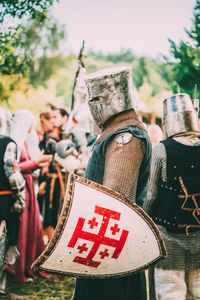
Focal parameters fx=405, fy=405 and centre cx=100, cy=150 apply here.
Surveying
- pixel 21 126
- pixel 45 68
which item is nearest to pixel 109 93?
pixel 21 126

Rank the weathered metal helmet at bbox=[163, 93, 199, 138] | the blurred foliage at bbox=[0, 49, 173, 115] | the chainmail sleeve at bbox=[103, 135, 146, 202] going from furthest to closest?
the blurred foliage at bbox=[0, 49, 173, 115], the weathered metal helmet at bbox=[163, 93, 199, 138], the chainmail sleeve at bbox=[103, 135, 146, 202]

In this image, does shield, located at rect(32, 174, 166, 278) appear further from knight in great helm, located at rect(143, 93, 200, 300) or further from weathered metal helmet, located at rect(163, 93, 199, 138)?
weathered metal helmet, located at rect(163, 93, 199, 138)

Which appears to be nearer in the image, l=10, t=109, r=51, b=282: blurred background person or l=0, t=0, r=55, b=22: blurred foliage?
l=0, t=0, r=55, b=22: blurred foliage

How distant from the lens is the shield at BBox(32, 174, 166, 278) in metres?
1.49

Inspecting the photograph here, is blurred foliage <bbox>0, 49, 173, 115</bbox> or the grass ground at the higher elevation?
blurred foliage <bbox>0, 49, 173, 115</bbox>

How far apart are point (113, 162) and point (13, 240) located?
293 cm

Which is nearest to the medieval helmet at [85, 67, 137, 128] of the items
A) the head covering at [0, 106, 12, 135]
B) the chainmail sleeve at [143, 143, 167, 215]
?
the chainmail sleeve at [143, 143, 167, 215]

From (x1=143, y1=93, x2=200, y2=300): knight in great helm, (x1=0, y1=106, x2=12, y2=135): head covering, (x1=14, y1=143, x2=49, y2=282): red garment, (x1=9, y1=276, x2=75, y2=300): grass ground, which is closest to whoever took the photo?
(x1=143, y1=93, x2=200, y2=300): knight in great helm

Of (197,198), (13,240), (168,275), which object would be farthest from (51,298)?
(197,198)

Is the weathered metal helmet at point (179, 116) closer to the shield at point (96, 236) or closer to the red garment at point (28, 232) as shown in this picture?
the shield at point (96, 236)

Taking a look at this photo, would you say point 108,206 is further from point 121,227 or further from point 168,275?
point 168,275

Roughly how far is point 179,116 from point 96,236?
5.54ft

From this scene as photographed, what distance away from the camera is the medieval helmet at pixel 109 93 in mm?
1900

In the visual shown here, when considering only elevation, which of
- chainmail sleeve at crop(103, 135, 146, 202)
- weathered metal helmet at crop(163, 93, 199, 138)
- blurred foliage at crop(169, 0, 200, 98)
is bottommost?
chainmail sleeve at crop(103, 135, 146, 202)
